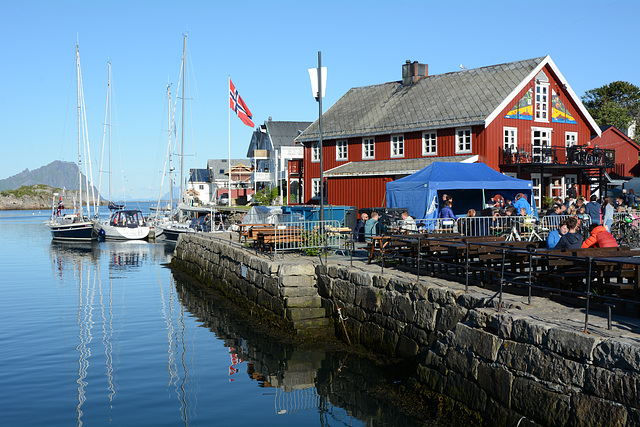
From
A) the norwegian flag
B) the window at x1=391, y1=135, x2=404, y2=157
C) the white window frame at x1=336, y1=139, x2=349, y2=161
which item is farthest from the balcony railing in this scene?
the norwegian flag

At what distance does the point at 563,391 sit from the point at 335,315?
261 inches

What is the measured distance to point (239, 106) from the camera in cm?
3516

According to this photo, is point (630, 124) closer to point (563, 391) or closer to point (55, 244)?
point (55, 244)

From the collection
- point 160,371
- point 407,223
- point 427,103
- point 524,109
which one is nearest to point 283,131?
point 427,103

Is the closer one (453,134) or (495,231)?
(495,231)

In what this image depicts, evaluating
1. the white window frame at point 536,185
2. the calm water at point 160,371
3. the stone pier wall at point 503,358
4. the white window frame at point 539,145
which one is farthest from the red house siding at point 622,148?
the stone pier wall at point 503,358

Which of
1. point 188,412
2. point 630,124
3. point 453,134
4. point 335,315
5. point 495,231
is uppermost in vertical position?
point 630,124

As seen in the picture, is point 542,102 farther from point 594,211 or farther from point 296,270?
point 296,270

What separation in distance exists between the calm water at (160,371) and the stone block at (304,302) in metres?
0.99

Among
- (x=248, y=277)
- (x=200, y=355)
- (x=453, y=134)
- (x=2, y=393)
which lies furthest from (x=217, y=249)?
(x=453, y=134)

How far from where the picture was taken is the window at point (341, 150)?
37.1 m

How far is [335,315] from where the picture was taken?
42.2 ft

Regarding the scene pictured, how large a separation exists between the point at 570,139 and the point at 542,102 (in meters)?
3.23

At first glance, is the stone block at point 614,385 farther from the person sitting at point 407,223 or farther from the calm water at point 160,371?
the person sitting at point 407,223
